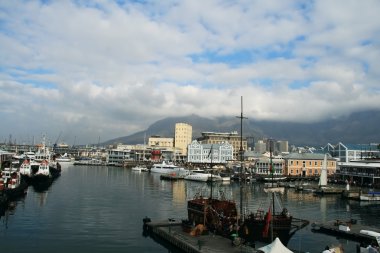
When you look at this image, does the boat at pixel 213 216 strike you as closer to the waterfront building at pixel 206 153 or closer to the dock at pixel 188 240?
the dock at pixel 188 240

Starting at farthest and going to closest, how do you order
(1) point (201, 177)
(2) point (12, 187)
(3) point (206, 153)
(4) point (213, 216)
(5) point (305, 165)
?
(3) point (206, 153), (5) point (305, 165), (1) point (201, 177), (2) point (12, 187), (4) point (213, 216)

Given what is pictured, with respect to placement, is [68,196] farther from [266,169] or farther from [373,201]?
[266,169]

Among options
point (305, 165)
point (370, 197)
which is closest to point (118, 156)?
point (305, 165)

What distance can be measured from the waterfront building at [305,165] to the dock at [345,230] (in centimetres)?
6574

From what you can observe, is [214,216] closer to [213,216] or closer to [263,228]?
[213,216]

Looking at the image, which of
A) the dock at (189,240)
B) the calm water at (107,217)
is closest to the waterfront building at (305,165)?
the calm water at (107,217)

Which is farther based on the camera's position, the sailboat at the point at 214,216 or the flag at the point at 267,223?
the sailboat at the point at 214,216

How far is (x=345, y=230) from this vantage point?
3128 cm

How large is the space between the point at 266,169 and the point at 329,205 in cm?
5144

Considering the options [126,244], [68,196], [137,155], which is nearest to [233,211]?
[126,244]

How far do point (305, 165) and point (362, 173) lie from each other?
65.0 feet

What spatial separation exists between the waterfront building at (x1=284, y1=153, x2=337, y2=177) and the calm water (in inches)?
1438

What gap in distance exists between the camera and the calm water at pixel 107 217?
93.0 ft

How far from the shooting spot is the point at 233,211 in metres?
30.2
